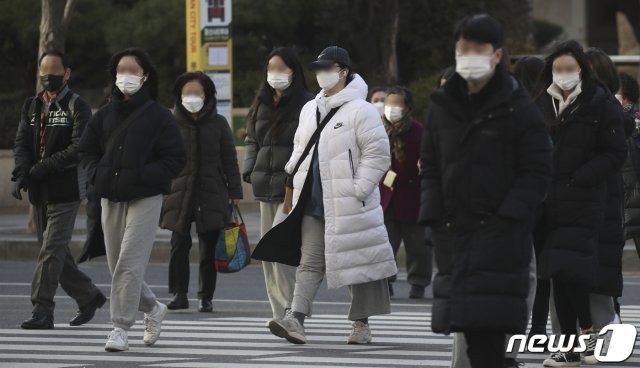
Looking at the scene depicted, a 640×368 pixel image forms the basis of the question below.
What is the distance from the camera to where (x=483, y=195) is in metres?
6.68

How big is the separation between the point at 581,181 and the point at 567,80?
58cm

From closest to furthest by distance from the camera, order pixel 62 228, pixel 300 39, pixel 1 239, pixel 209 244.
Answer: pixel 62 228
pixel 209 244
pixel 1 239
pixel 300 39

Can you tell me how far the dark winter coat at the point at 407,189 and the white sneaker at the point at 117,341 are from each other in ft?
15.9

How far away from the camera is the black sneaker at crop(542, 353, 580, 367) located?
8.98 m

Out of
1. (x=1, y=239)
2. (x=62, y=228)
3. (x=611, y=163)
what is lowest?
(x=1, y=239)

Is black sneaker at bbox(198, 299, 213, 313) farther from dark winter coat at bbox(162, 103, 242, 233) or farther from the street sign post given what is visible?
the street sign post

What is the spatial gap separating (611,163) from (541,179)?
2.09 metres

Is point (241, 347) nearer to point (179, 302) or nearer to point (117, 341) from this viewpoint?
point (117, 341)

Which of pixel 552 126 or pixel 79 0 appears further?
pixel 79 0

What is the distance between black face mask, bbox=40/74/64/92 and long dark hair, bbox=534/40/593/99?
3.78 m

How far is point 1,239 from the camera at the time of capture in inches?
740

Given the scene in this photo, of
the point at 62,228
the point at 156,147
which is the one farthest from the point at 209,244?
the point at 156,147

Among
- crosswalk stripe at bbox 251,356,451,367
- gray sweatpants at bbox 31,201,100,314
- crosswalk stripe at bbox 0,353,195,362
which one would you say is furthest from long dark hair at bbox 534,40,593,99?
gray sweatpants at bbox 31,201,100,314

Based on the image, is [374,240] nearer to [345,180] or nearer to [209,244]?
[345,180]
